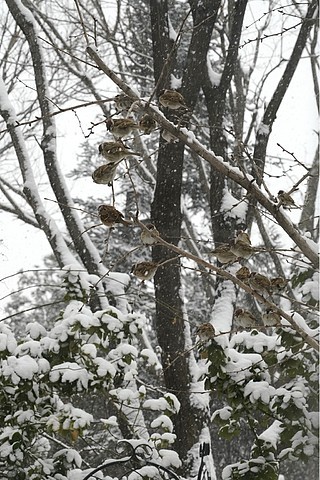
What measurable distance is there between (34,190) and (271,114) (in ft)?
2.69

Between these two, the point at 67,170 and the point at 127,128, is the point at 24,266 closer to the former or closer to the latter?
the point at 67,170

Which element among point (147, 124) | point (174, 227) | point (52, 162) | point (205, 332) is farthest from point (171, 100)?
point (52, 162)

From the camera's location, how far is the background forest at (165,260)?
1.73 feet

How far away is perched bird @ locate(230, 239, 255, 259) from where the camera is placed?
0.49 meters

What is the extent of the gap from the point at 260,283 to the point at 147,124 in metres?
0.17

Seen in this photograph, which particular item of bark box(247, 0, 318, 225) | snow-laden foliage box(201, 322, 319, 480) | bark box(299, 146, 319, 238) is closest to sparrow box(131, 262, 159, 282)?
bark box(299, 146, 319, 238)

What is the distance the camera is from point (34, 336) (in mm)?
1259

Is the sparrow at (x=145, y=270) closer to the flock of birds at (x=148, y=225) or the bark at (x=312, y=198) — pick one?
the flock of birds at (x=148, y=225)

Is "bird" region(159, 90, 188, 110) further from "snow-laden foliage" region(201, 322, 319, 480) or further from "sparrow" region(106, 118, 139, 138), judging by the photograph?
"snow-laden foliage" region(201, 322, 319, 480)

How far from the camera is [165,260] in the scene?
1.13 metres

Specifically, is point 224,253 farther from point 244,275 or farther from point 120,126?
point 120,126

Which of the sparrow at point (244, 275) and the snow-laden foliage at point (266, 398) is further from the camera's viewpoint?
the snow-laden foliage at point (266, 398)

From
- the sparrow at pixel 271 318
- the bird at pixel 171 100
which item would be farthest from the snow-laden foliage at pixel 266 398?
the bird at pixel 171 100

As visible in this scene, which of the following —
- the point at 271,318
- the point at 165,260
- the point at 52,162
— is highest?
the point at 52,162
